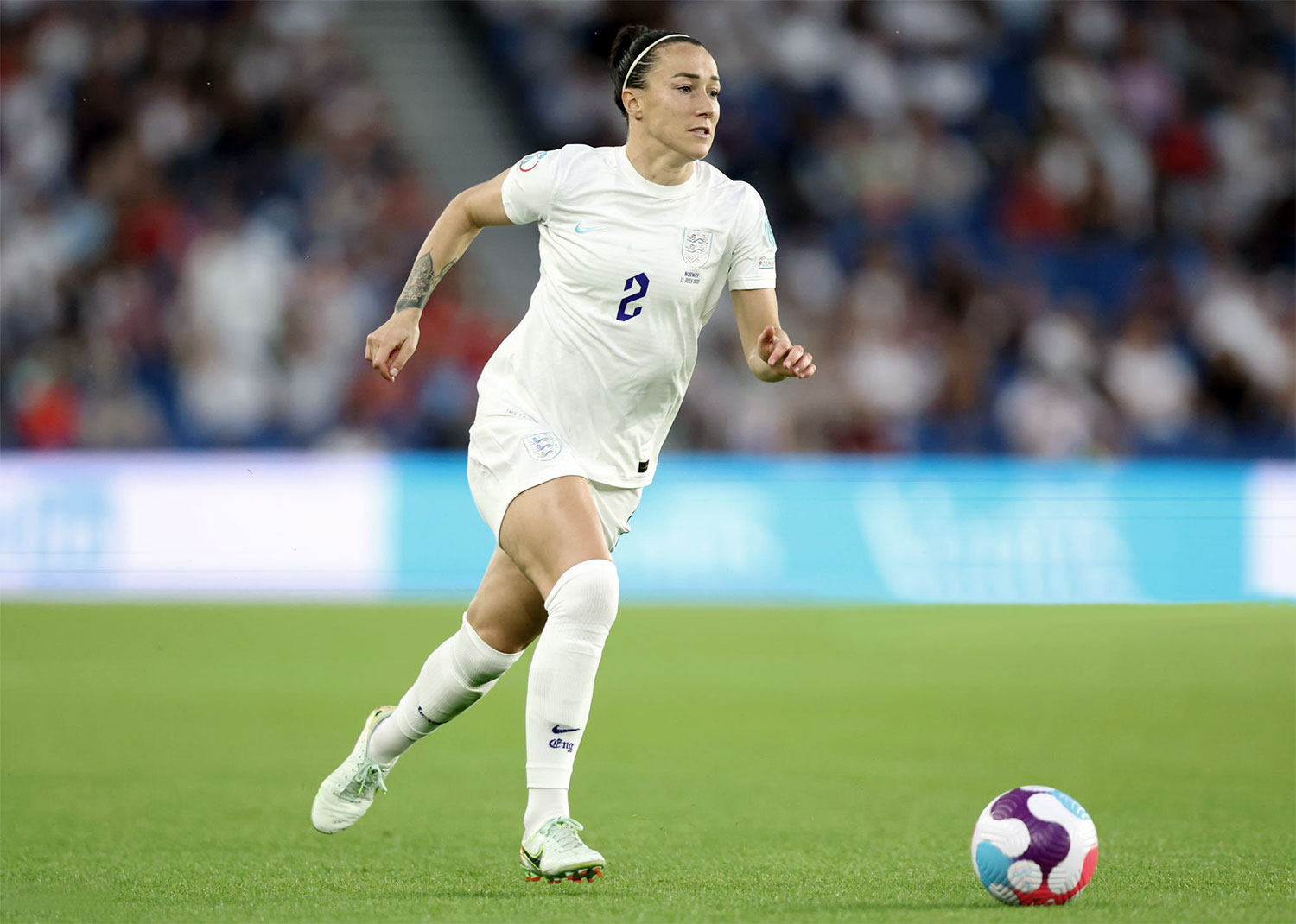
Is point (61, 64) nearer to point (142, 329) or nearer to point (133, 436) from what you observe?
point (142, 329)

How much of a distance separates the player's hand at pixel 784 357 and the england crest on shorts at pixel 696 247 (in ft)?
1.19

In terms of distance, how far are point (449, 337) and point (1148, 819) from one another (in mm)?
10996

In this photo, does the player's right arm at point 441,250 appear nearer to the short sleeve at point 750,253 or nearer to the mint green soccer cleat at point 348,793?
the short sleeve at point 750,253

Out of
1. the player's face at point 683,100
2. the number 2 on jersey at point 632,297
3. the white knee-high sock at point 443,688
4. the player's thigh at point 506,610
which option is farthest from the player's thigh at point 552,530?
the player's face at point 683,100

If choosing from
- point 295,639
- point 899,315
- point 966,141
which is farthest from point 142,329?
point 966,141

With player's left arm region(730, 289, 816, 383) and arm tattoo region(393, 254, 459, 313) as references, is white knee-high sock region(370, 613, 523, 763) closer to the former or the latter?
arm tattoo region(393, 254, 459, 313)

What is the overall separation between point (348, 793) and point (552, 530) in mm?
1240

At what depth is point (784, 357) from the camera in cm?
498

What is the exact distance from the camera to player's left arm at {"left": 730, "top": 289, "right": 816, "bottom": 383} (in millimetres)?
4961

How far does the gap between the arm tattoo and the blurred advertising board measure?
26.9 ft

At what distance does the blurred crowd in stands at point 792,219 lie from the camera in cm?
1573

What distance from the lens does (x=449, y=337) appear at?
16.2m

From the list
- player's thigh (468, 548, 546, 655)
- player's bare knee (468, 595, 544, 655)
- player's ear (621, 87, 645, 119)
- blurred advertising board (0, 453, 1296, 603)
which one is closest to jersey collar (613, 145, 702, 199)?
player's ear (621, 87, 645, 119)

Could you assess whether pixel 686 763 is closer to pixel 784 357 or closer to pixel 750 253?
pixel 750 253
